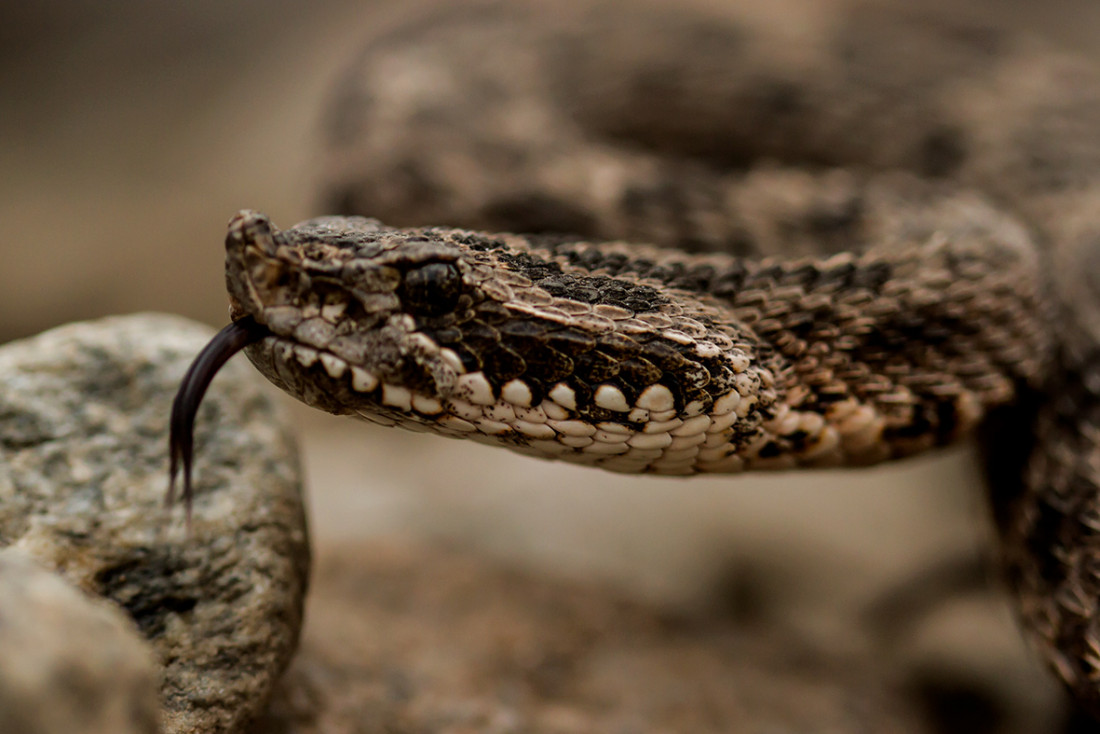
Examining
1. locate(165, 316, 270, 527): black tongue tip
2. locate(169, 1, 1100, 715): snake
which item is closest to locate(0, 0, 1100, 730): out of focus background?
locate(169, 1, 1100, 715): snake

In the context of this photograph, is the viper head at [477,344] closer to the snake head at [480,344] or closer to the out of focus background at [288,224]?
the snake head at [480,344]

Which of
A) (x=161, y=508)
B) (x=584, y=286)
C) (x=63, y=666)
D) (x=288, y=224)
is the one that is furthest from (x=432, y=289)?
(x=288, y=224)

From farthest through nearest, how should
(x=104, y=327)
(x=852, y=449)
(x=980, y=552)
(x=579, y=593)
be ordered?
(x=980, y=552) → (x=579, y=593) → (x=852, y=449) → (x=104, y=327)

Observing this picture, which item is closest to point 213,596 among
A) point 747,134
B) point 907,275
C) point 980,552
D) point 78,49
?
point 907,275

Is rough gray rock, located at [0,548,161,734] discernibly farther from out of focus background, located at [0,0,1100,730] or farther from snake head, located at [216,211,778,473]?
out of focus background, located at [0,0,1100,730]

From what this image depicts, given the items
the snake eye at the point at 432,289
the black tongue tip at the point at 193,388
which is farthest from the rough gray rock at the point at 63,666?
the snake eye at the point at 432,289

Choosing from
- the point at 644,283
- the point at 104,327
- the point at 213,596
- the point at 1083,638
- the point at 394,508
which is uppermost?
the point at 644,283

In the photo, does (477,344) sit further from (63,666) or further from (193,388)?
(63,666)

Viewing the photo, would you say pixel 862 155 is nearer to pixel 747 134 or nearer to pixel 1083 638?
pixel 747 134
